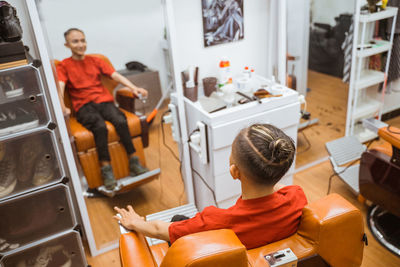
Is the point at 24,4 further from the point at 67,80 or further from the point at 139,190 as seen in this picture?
the point at 139,190

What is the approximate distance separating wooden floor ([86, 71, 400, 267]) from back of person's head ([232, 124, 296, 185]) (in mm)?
1313

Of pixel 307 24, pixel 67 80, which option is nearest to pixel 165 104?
pixel 67 80

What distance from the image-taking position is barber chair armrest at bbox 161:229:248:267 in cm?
94

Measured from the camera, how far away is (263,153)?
1079mm

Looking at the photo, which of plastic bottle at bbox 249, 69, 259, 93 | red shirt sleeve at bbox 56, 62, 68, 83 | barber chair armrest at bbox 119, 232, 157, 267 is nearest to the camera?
barber chair armrest at bbox 119, 232, 157, 267

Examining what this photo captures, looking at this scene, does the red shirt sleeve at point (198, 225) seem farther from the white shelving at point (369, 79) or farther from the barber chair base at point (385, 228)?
the white shelving at point (369, 79)

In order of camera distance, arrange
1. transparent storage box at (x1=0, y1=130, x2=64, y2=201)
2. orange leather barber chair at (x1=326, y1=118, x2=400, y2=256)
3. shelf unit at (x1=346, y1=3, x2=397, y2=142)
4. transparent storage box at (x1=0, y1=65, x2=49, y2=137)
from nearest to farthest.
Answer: transparent storage box at (x1=0, y1=65, x2=49, y2=137), transparent storage box at (x1=0, y1=130, x2=64, y2=201), orange leather barber chair at (x1=326, y1=118, x2=400, y2=256), shelf unit at (x1=346, y1=3, x2=397, y2=142)

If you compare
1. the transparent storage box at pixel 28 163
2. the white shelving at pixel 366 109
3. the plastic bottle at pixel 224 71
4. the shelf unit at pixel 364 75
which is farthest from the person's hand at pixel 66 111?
the white shelving at pixel 366 109

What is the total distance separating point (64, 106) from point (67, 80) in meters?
0.16

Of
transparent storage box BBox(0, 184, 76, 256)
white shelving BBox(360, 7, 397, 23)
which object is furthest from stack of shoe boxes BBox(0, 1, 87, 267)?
white shelving BBox(360, 7, 397, 23)

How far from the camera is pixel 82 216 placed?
7.06 feet

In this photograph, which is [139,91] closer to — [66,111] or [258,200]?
[66,111]

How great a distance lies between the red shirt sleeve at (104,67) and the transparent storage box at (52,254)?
0.96m

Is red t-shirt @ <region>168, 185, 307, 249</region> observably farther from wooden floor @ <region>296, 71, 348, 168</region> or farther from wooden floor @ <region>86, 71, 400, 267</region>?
wooden floor @ <region>296, 71, 348, 168</region>
